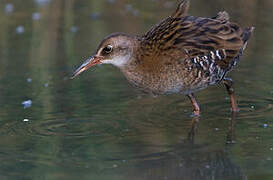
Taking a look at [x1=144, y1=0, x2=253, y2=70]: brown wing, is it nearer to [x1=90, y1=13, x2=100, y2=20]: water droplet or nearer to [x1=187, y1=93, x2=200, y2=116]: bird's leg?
[x1=187, y1=93, x2=200, y2=116]: bird's leg

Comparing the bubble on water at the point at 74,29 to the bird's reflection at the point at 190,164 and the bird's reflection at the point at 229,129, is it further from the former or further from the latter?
the bird's reflection at the point at 190,164

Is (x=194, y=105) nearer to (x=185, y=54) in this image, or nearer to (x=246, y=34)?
(x=185, y=54)

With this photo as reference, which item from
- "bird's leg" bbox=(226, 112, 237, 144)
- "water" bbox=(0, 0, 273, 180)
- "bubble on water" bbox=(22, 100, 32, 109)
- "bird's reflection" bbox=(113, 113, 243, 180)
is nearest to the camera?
"bird's reflection" bbox=(113, 113, 243, 180)

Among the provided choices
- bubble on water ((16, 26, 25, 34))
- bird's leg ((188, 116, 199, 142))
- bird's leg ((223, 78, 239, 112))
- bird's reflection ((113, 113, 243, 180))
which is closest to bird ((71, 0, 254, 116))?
bird's leg ((188, 116, 199, 142))

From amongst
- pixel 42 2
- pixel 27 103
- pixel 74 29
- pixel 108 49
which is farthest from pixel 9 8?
pixel 108 49

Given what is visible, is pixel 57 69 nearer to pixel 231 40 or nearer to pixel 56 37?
pixel 56 37

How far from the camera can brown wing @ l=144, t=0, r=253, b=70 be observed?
645 cm

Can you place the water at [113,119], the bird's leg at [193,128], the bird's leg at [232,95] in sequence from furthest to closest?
the bird's leg at [232,95], the bird's leg at [193,128], the water at [113,119]

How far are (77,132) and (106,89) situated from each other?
1.45 m

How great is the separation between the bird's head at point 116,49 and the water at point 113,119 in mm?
601

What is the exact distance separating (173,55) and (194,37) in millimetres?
335

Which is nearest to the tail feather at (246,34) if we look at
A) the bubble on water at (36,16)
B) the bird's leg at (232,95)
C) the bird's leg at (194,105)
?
the bird's leg at (232,95)

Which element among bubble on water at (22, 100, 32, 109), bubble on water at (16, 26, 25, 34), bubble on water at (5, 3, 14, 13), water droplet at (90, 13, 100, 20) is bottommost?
bubble on water at (22, 100, 32, 109)

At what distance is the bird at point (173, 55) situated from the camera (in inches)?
251
